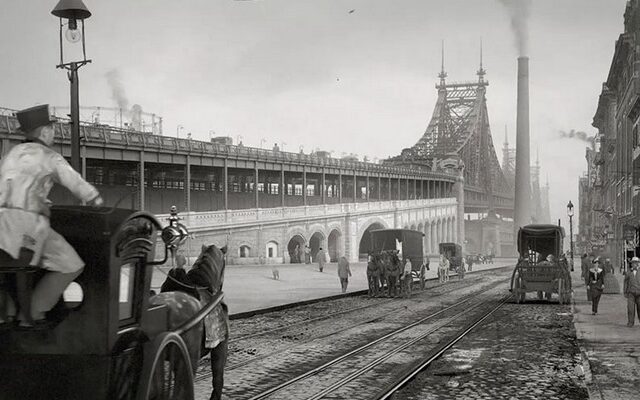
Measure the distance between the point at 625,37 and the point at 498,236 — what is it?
82.6 m

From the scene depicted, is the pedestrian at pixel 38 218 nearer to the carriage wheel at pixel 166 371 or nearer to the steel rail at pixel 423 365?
the carriage wheel at pixel 166 371

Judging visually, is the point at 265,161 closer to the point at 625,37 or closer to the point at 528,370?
the point at 625,37

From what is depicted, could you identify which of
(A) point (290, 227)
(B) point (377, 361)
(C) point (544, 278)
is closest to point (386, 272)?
(C) point (544, 278)

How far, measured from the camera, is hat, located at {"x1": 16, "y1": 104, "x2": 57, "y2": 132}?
16.5 ft

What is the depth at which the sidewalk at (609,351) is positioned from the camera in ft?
31.8

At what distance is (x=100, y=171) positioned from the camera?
5409 cm

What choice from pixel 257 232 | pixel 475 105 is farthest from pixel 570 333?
pixel 475 105

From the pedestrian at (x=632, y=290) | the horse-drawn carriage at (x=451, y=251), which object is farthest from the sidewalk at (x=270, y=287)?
the horse-drawn carriage at (x=451, y=251)

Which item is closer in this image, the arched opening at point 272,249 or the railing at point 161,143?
the railing at point 161,143

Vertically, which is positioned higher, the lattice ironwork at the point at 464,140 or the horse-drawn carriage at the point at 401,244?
the lattice ironwork at the point at 464,140

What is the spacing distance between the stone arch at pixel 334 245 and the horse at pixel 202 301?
57.0 meters

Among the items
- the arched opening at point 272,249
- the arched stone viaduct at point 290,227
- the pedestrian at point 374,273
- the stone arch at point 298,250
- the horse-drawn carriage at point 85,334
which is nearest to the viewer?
the horse-drawn carriage at point 85,334

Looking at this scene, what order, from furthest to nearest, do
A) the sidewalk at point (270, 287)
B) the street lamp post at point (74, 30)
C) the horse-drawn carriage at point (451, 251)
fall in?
the horse-drawn carriage at point (451, 251) < the sidewalk at point (270, 287) < the street lamp post at point (74, 30)

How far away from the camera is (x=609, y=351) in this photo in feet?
43.3
